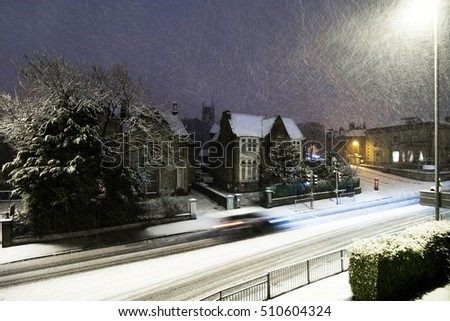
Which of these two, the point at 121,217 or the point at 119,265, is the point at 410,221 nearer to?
the point at 119,265

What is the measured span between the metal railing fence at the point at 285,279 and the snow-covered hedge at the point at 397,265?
198 centimetres

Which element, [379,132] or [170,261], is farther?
[379,132]

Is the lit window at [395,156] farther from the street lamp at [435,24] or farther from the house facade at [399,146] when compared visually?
the street lamp at [435,24]

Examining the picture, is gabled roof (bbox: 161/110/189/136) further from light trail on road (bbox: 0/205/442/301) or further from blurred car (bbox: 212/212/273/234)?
light trail on road (bbox: 0/205/442/301)

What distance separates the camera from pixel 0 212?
52.2ft

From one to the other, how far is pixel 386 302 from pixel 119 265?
8435 millimetres

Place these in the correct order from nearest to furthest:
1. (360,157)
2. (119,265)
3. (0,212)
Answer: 1. (119,265)
2. (0,212)
3. (360,157)

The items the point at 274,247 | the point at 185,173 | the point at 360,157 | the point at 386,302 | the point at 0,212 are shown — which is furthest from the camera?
the point at 360,157

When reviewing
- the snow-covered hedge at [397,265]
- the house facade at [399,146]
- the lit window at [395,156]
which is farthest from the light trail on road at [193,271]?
the lit window at [395,156]

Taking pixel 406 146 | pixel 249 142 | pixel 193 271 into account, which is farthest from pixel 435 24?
pixel 406 146

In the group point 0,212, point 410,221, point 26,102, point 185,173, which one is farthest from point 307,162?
point 0,212

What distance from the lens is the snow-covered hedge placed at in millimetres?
5375

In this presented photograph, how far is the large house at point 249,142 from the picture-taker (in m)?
22.8

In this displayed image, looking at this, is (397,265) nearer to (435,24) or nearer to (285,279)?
(285,279)
